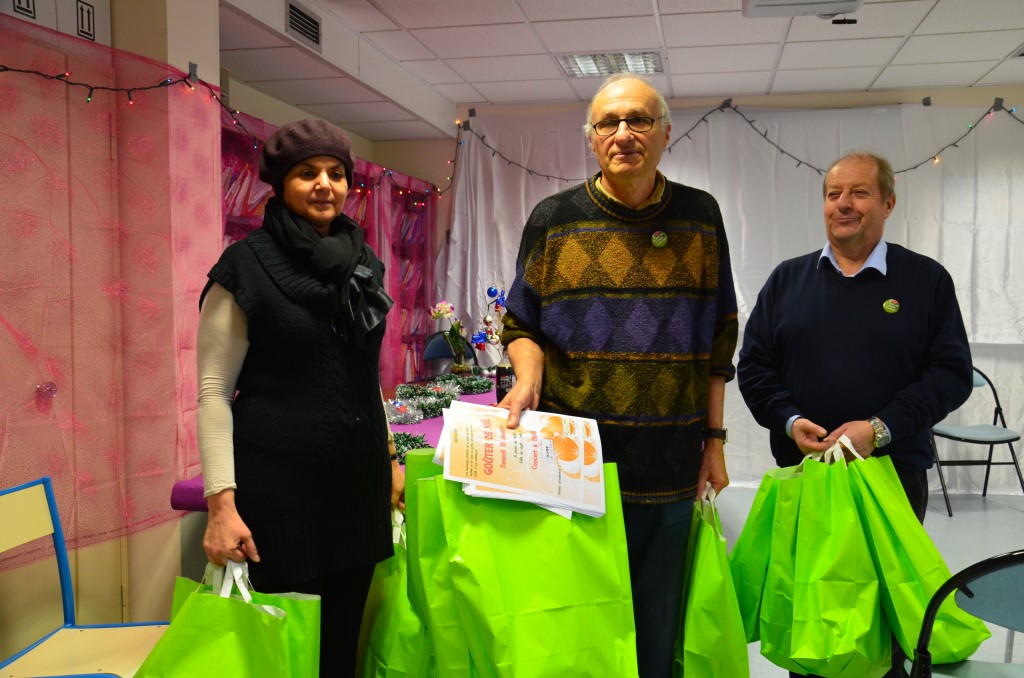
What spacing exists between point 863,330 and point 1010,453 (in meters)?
4.24

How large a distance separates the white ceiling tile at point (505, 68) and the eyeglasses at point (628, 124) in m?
3.30

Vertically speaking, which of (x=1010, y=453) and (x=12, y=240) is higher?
(x=12, y=240)

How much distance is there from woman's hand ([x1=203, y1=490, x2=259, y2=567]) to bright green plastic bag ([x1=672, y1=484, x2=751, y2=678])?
789 millimetres

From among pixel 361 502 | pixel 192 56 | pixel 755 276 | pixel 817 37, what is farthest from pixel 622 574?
pixel 755 276

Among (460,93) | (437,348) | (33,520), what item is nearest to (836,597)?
(33,520)

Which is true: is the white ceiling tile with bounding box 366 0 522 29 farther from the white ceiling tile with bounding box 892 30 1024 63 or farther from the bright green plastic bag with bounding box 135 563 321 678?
the bright green plastic bag with bounding box 135 563 321 678

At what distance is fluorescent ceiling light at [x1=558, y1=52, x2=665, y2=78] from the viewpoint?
14.6ft

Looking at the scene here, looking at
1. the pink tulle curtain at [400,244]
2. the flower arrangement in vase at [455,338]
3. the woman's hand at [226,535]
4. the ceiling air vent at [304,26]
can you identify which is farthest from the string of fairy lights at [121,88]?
the flower arrangement in vase at [455,338]

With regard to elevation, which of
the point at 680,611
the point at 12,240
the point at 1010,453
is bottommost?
the point at 1010,453

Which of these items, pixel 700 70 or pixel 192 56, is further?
pixel 700 70

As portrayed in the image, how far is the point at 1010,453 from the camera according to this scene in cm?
511

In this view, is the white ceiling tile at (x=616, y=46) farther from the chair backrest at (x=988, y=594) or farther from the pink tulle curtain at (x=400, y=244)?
the chair backrest at (x=988, y=594)

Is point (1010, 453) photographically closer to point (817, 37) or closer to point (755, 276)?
point (755, 276)

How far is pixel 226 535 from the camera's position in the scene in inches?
52.6
